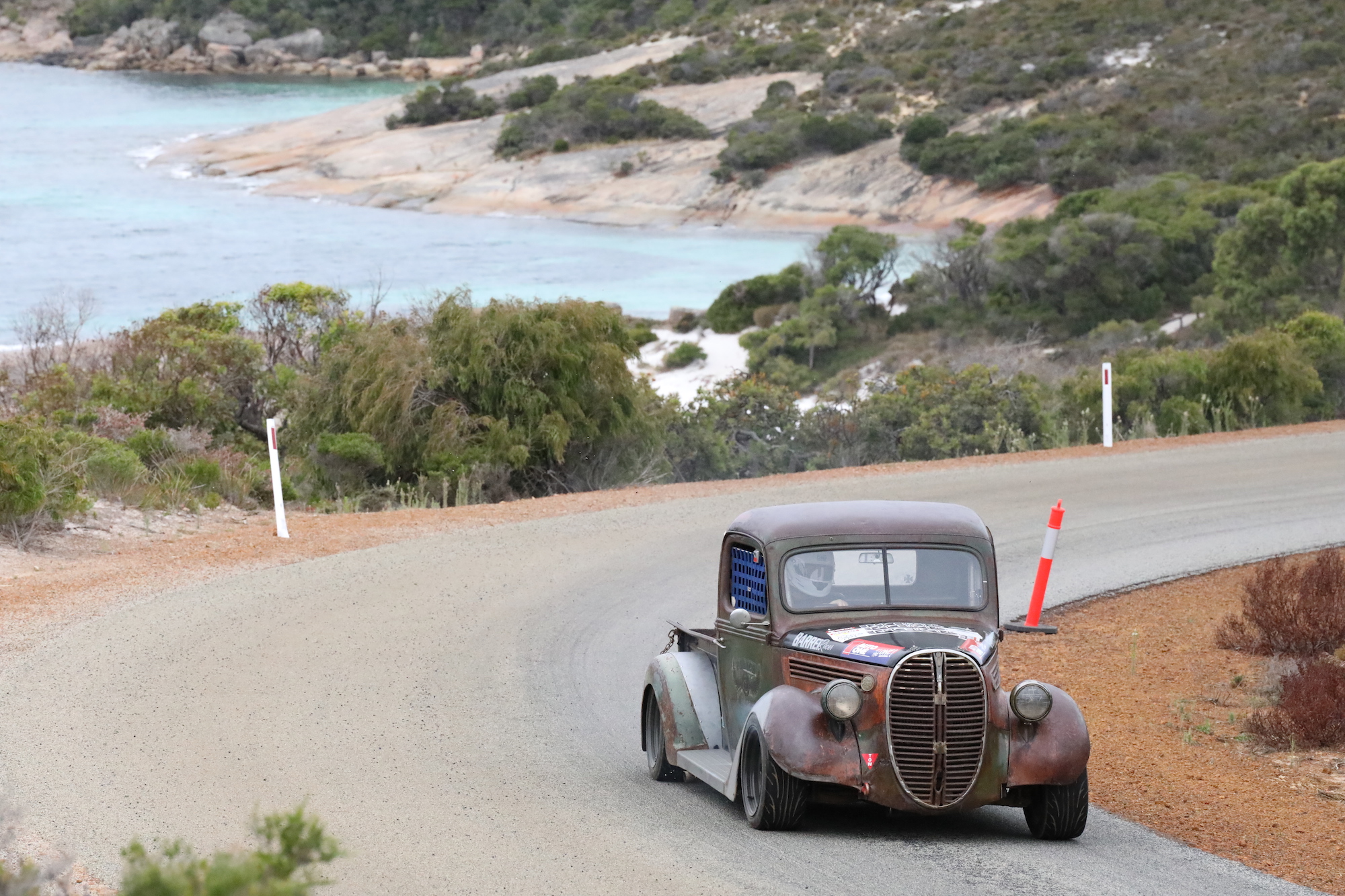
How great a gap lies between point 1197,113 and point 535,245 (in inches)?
1172

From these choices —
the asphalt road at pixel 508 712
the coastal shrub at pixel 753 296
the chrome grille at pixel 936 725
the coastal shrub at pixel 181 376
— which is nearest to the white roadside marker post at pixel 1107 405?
the asphalt road at pixel 508 712

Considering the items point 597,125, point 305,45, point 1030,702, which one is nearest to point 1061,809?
point 1030,702

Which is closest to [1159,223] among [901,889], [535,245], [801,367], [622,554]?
[801,367]

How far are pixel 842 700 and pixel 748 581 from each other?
56.7 inches

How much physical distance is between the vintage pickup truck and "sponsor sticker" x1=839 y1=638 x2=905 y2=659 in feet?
0.03

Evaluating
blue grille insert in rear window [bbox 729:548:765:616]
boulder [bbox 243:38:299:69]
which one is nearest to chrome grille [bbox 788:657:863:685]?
blue grille insert in rear window [bbox 729:548:765:616]

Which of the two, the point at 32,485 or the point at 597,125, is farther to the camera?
the point at 597,125

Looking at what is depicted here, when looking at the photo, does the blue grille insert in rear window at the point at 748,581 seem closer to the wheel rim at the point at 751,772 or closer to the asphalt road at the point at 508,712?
the wheel rim at the point at 751,772

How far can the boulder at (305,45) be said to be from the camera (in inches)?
5969

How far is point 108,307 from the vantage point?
57000mm

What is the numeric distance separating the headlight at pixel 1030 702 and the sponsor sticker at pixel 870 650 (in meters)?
0.59

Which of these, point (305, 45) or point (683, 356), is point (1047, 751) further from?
point (305, 45)

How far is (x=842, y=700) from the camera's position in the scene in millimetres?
7215

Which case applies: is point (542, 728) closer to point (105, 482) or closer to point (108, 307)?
point (105, 482)
